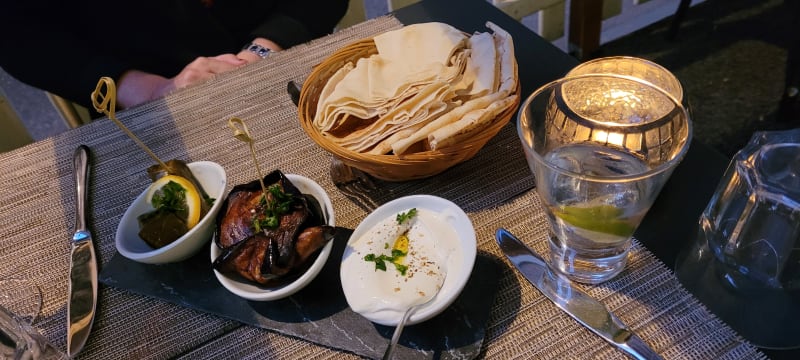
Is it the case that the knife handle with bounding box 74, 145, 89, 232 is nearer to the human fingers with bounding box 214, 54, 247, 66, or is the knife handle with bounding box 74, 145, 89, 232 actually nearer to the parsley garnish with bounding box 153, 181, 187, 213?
the parsley garnish with bounding box 153, 181, 187, 213

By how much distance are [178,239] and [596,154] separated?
21.3 inches

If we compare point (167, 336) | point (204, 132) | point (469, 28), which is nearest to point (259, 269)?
point (167, 336)

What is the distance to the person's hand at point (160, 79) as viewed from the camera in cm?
124

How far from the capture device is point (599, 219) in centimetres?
59

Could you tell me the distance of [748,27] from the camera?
2.19 m

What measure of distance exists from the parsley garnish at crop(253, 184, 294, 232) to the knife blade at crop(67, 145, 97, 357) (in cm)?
25

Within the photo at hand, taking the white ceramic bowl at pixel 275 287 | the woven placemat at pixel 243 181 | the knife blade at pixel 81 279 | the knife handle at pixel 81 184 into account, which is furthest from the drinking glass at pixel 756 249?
the knife handle at pixel 81 184

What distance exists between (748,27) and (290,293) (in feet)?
7.53

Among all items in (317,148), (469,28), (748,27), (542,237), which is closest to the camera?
(542,237)

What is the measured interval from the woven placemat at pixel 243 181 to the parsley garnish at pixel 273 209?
4.4 inches

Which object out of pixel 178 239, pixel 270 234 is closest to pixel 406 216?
pixel 270 234

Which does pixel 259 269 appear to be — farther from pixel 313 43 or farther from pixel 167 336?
pixel 313 43

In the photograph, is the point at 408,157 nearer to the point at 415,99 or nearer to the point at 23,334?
the point at 415,99

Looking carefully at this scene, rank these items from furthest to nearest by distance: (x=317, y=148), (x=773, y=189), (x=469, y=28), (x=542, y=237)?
(x=469, y=28) < (x=317, y=148) < (x=542, y=237) < (x=773, y=189)
